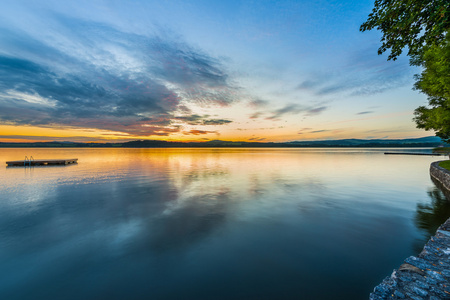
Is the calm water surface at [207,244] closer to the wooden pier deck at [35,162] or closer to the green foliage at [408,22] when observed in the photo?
the green foliage at [408,22]

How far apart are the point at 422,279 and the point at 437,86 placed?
Result: 81.8ft

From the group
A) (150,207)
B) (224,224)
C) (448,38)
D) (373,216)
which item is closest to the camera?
(224,224)

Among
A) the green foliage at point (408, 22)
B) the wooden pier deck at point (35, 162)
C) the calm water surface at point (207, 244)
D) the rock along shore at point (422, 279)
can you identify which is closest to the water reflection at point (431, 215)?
the calm water surface at point (207, 244)

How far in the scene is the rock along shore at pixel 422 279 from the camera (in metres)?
4.48

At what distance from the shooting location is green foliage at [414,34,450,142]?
1894 cm

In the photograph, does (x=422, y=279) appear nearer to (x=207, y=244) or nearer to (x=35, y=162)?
(x=207, y=244)

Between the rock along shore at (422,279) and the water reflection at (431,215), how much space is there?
10.6 feet

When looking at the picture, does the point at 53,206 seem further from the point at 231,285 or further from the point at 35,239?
the point at 231,285

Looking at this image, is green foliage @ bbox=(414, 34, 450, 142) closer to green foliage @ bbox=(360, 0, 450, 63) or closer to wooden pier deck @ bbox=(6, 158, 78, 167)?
green foliage @ bbox=(360, 0, 450, 63)

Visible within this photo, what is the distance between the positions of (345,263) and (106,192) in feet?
67.0

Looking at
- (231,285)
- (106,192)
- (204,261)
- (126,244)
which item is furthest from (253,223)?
(106,192)

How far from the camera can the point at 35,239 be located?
9648 millimetres

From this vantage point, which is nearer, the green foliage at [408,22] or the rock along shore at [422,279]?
the rock along shore at [422,279]

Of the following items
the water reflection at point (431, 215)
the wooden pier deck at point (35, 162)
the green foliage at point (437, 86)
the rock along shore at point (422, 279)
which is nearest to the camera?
the rock along shore at point (422, 279)
